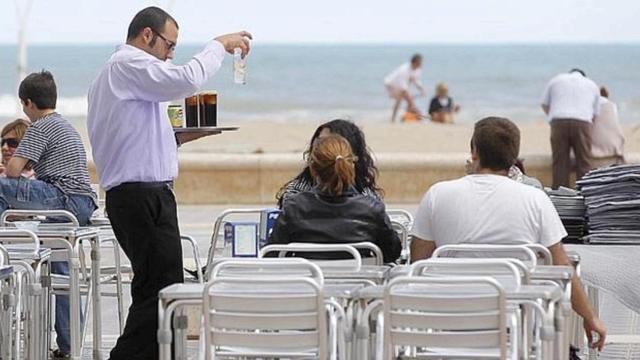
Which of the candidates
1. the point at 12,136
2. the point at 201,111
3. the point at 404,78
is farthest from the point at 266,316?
the point at 404,78

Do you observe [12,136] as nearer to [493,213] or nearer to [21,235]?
[21,235]

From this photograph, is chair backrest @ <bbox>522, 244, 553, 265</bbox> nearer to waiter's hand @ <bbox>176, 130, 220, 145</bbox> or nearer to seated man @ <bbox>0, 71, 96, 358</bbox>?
waiter's hand @ <bbox>176, 130, 220, 145</bbox>

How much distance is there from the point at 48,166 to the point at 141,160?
152 centimetres

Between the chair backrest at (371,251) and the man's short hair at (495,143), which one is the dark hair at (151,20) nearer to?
the chair backrest at (371,251)

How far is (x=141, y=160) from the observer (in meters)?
7.41

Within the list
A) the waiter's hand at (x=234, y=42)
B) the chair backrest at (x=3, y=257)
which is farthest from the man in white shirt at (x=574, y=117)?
the chair backrest at (x=3, y=257)

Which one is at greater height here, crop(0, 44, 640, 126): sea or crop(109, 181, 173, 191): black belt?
crop(0, 44, 640, 126): sea

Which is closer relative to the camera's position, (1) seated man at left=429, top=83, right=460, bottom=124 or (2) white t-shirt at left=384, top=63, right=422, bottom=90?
(1) seated man at left=429, top=83, right=460, bottom=124

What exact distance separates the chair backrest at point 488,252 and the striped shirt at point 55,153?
2843 millimetres

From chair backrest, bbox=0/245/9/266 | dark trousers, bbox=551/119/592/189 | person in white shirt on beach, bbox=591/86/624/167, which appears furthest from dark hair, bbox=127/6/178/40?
person in white shirt on beach, bbox=591/86/624/167

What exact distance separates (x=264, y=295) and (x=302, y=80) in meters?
63.0

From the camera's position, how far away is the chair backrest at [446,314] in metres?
5.66

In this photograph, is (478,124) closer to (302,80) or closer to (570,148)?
(570,148)

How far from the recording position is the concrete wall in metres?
17.4
